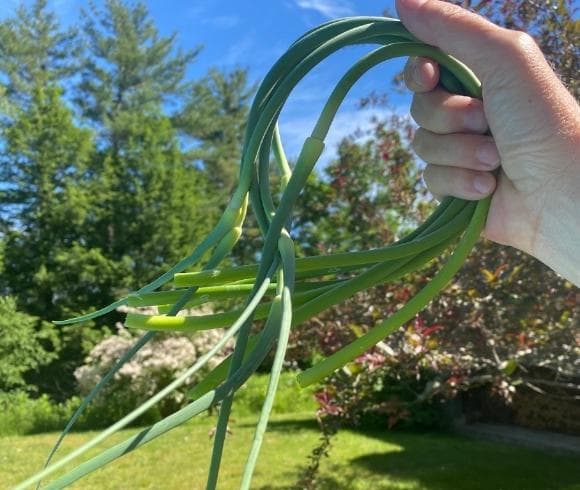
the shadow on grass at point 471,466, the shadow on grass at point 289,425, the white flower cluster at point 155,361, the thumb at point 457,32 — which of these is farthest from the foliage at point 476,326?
the white flower cluster at point 155,361

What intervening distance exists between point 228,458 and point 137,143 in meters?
11.1

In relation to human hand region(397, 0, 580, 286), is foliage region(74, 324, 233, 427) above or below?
below

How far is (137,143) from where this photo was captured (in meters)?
15.9

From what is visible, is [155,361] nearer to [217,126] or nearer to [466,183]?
[466,183]

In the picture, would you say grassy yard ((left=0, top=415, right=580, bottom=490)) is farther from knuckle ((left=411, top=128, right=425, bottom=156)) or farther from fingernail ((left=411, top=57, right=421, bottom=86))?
fingernail ((left=411, top=57, right=421, bottom=86))

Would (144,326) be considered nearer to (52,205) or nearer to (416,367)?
(416,367)

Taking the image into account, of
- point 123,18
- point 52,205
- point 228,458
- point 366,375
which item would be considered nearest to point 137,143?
point 52,205

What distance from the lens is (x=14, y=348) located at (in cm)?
1146

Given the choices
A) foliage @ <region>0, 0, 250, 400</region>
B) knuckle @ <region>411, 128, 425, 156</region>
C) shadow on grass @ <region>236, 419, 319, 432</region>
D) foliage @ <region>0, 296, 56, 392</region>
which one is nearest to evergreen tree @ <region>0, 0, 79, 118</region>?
foliage @ <region>0, 0, 250, 400</region>

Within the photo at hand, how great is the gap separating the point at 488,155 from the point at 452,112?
0.07 meters

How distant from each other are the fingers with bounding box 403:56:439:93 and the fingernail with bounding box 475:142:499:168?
9cm

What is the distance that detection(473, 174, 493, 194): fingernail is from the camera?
77cm

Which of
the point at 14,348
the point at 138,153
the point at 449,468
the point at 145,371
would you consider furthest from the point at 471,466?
the point at 138,153

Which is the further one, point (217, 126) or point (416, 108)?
point (217, 126)
